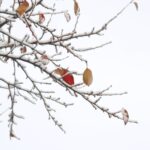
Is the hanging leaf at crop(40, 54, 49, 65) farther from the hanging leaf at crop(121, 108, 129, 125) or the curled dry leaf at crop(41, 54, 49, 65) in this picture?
the hanging leaf at crop(121, 108, 129, 125)

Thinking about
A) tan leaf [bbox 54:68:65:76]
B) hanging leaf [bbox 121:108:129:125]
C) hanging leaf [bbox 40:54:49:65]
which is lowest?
hanging leaf [bbox 121:108:129:125]

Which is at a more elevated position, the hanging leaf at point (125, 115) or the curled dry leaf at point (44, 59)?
the curled dry leaf at point (44, 59)

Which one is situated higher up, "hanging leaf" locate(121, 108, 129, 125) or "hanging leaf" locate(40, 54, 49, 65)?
"hanging leaf" locate(40, 54, 49, 65)

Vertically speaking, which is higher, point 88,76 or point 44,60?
point 44,60

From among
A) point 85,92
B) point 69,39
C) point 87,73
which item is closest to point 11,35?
point 69,39

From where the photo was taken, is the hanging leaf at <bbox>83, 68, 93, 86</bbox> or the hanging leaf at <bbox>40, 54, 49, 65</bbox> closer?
the hanging leaf at <bbox>83, 68, 93, 86</bbox>

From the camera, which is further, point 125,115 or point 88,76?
point 125,115

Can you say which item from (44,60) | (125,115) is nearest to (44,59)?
(44,60)

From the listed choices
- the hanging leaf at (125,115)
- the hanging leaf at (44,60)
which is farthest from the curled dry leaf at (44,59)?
the hanging leaf at (125,115)

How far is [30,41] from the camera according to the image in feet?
13.6

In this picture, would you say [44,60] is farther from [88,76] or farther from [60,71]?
[88,76]

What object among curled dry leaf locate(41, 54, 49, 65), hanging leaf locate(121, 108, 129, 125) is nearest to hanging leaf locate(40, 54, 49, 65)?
curled dry leaf locate(41, 54, 49, 65)

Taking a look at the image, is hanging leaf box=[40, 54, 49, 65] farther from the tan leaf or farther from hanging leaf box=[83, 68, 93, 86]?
hanging leaf box=[83, 68, 93, 86]

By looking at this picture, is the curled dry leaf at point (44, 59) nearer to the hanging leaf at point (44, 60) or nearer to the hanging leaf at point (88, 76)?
the hanging leaf at point (44, 60)
